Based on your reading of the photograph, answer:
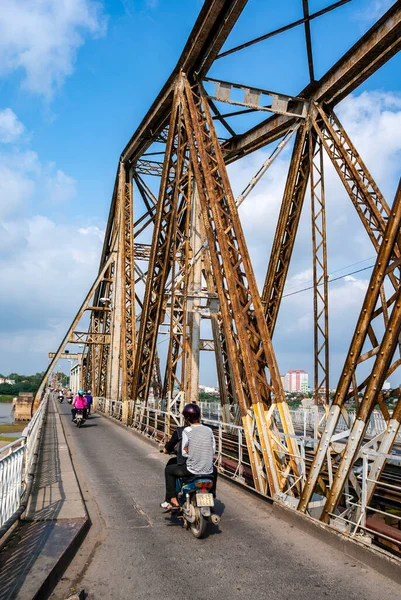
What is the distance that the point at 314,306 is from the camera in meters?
12.7

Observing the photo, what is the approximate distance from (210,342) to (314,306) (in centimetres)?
496

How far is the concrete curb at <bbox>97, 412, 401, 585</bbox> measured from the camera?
14.8 feet

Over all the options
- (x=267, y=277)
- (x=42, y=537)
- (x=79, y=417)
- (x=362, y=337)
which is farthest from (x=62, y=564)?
(x=79, y=417)

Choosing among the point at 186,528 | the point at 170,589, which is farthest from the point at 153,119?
the point at 170,589

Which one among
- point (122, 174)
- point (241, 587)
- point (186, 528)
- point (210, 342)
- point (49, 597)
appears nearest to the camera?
point (49, 597)

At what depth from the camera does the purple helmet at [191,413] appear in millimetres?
6160

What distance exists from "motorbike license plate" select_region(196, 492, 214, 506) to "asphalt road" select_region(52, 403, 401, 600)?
0.40 m

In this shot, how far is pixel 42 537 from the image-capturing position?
16.8 ft

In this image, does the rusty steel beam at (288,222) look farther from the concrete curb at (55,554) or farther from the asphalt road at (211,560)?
the concrete curb at (55,554)

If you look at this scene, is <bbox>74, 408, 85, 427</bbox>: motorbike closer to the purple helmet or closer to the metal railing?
the metal railing

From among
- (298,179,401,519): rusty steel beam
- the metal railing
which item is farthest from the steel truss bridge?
the metal railing

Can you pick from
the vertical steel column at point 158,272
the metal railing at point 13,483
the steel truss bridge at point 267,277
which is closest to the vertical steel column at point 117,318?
the steel truss bridge at point 267,277

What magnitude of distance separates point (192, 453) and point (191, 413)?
19.0 inches

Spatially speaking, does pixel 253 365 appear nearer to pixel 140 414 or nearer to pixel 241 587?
pixel 241 587
